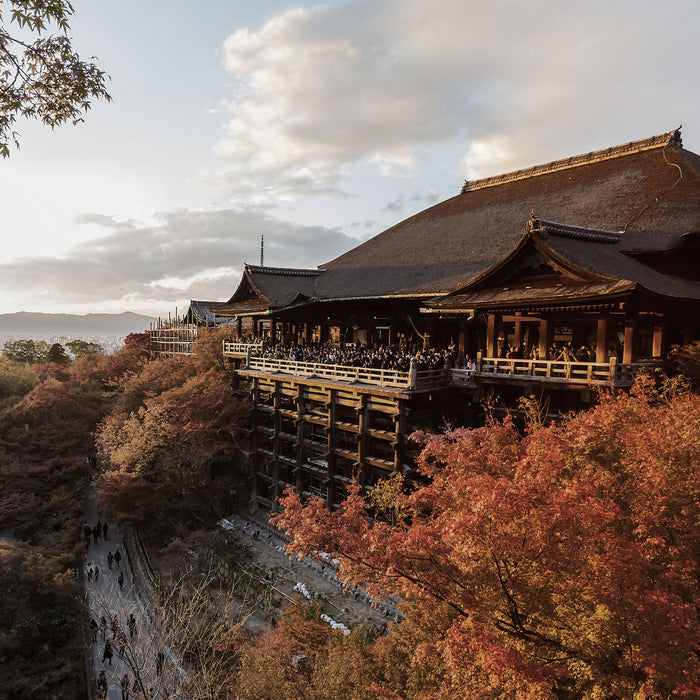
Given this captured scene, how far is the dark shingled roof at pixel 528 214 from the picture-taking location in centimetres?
1912

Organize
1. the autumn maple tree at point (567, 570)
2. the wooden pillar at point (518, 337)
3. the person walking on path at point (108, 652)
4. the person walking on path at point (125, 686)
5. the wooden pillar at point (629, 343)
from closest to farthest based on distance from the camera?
the autumn maple tree at point (567, 570) < the wooden pillar at point (629, 343) < the person walking on path at point (125, 686) < the wooden pillar at point (518, 337) < the person walking on path at point (108, 652)

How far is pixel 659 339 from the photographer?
52.6 feet

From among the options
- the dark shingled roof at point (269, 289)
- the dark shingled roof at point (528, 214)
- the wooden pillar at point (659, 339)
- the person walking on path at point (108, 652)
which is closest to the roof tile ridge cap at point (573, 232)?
the dark shingled roof at point (528, 214)

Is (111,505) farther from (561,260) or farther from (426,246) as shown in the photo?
(561,260)

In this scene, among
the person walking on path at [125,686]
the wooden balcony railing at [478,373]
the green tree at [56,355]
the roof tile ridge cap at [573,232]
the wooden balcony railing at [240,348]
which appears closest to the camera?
the wooden balcony railing at [478,373]

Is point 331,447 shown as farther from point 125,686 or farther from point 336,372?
point 125,686

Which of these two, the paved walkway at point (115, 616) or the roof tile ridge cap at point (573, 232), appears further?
Answer: the roof tile ridge cap at point (573, 232)

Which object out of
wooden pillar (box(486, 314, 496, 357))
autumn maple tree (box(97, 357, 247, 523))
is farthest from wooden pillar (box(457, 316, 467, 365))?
autumn maple tree (box(97, 357, 247, 523))

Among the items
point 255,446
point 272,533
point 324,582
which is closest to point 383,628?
point 324,582

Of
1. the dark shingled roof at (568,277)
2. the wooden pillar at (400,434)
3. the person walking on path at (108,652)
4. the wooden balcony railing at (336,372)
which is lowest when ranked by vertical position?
the person walking on path at (108,652)

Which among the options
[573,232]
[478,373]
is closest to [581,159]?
[573,232]

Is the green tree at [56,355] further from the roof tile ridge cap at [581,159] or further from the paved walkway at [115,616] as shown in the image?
the roof tile ridge cap at [581,159]

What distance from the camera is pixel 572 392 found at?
16.7 metres

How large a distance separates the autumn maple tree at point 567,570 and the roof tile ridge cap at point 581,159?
61.3 ft
